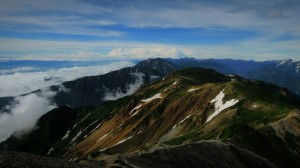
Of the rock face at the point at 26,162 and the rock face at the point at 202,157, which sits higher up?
the rock face at the point at 26,162

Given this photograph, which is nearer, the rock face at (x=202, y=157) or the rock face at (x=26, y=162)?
the rock face at (x=26, y=162)

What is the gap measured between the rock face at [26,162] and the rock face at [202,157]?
20740 millimetres

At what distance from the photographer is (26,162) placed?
55.1 metres

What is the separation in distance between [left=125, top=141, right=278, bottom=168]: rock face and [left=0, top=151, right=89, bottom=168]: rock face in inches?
817

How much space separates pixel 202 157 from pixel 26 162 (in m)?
49.7

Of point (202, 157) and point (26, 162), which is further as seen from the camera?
point (202, 157)

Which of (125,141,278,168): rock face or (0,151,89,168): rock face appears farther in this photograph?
(125,141,278,168): rock face

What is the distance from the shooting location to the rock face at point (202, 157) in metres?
81.4

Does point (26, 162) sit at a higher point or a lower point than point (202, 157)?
higher

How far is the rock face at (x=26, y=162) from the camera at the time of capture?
53.6 metres

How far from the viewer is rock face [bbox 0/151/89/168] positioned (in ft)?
176

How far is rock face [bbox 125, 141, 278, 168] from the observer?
8144 cm

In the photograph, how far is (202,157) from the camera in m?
92.2

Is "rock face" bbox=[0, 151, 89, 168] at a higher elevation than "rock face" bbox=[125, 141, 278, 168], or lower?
higher
